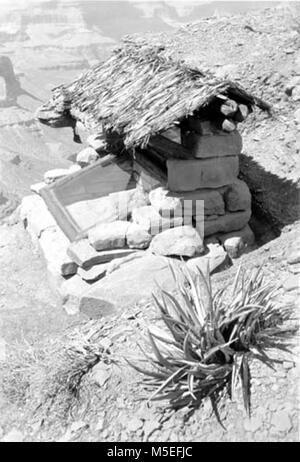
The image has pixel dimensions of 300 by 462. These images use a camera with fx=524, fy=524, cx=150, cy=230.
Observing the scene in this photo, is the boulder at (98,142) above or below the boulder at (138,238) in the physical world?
above

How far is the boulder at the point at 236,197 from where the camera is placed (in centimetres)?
702

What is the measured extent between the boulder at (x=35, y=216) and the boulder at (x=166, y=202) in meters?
2.15

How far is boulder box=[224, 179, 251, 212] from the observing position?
23.0 feet

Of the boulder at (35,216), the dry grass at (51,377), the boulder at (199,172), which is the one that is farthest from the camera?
the boulder at (35,216)

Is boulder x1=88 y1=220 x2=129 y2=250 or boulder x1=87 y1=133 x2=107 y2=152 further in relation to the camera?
boulder x1=87 y1=133 x2=107 y2=152

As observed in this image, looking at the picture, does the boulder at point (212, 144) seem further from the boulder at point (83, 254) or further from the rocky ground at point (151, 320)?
the boulder at point (83, 254)

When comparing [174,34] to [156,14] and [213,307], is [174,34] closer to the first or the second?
[213,307]

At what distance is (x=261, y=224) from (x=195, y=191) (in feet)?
4.48

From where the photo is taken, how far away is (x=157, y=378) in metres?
3.96

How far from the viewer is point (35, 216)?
8742mm

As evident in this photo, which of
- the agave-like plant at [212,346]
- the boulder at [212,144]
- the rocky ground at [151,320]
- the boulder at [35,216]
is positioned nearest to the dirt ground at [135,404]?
the rocky ground at [151,320]

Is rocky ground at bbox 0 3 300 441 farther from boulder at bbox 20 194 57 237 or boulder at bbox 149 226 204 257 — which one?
boulder at bbox 149 226 204 257

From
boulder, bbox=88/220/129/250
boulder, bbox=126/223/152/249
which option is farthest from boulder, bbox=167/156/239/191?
boulder, bbox=88/220/129/250

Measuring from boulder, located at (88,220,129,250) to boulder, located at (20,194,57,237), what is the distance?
61.0 inches
